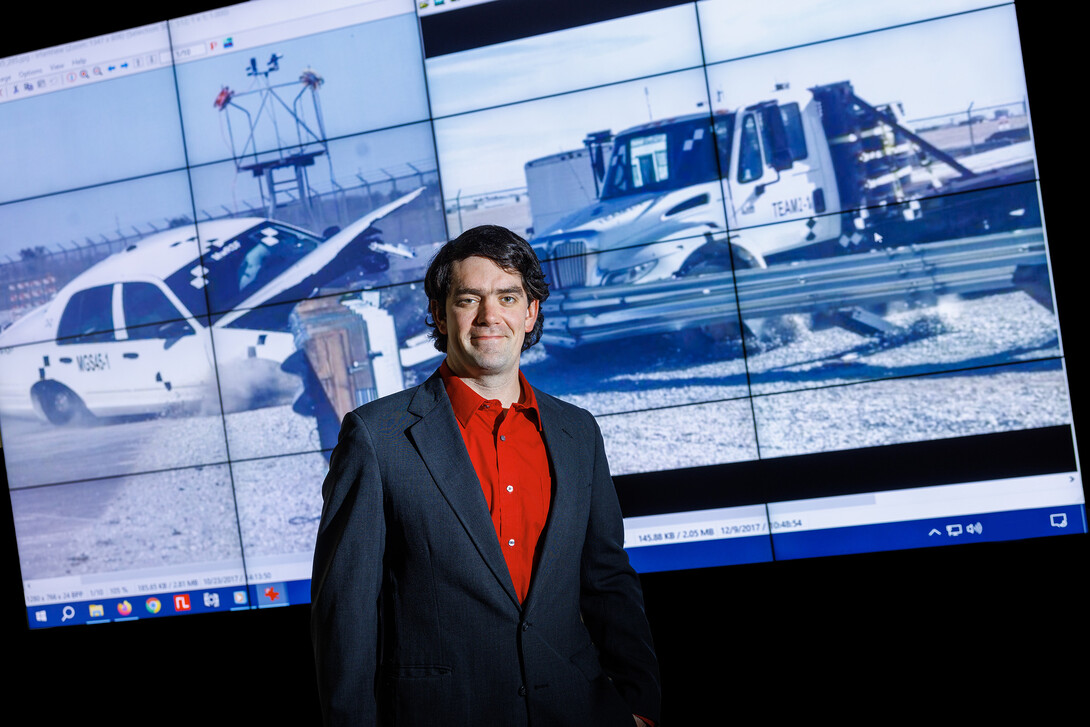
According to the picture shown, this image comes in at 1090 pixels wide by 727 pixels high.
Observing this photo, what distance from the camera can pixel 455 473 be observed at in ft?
4.80

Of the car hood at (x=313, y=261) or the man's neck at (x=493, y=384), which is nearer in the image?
the man's neck at (x=493, y=384)

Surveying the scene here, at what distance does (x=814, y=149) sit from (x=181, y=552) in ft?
8.70

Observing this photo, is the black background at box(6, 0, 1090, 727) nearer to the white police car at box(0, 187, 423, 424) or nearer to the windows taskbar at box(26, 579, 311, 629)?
the windows taskbar at box(26, 579, 311, 629)

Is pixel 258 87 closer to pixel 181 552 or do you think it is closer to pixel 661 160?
pixel 661 160

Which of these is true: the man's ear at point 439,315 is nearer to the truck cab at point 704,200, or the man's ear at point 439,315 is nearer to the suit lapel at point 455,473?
the suit lapel at point 455,473

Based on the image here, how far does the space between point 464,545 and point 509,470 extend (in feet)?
0.57

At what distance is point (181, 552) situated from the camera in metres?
2.88

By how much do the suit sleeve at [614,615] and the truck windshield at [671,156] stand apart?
1.29m

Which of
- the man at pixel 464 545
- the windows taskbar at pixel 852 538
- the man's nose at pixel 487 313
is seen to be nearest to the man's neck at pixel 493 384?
the man at pixel 464 545

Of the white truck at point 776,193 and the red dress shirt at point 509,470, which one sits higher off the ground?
the white truck at point 776,193

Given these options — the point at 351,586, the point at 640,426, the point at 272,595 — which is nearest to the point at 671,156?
the point at 640,426

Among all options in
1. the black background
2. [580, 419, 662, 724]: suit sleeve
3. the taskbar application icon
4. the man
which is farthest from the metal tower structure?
[580, 419, 662, 724]: suit sleeve

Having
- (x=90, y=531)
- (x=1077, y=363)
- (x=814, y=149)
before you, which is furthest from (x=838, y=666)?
(x=90, y=531)

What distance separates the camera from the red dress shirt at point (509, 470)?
4.90 ft
